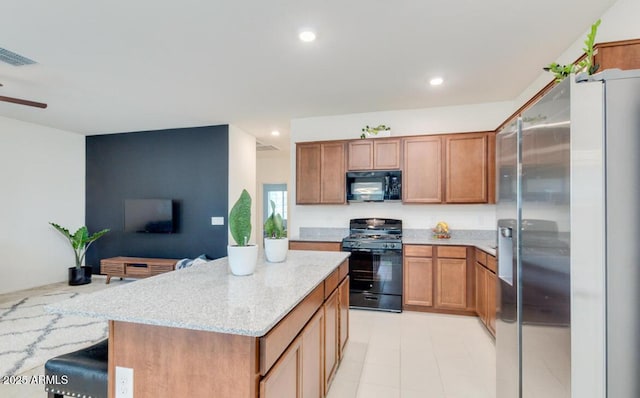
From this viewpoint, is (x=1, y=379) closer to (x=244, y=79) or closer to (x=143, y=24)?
(x=143, y=24)

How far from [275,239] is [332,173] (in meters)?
2.30

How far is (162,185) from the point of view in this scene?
17.6ft

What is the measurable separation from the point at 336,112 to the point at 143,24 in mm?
2739

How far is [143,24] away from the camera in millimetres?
2293

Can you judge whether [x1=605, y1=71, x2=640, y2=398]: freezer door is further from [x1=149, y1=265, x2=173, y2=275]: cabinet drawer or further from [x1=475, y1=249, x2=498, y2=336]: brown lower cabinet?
[x1=149, y1=265, x2=173, y2=275]: cabinet drawer

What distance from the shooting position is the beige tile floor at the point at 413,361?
2.16 metres

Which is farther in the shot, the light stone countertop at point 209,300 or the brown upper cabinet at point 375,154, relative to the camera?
the brown upper cabinet at point 375,154

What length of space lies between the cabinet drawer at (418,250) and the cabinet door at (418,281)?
5cm

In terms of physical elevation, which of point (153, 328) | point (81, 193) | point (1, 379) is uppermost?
point (81, 193)

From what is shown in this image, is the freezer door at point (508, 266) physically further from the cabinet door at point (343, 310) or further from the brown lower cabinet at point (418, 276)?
the brown lower cabinet at point (418, 276)

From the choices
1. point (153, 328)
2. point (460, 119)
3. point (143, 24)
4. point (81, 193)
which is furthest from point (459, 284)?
point (81, 193)

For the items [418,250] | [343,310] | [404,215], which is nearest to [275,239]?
[343,310]

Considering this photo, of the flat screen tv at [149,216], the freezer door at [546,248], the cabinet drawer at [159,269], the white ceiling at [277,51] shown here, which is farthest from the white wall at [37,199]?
the freezer door at [546,248]

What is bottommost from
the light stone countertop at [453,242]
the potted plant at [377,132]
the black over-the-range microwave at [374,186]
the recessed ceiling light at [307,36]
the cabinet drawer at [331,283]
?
the cabinet drawer at [331,283]
